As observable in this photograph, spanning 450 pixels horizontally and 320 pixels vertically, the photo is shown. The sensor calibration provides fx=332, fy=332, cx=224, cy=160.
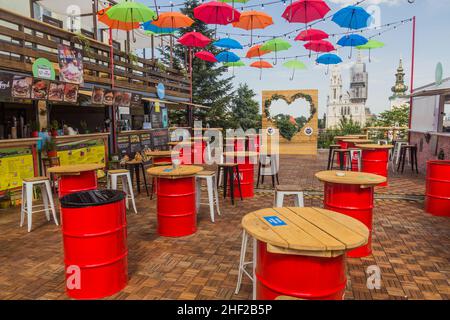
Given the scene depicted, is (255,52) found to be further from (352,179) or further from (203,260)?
(203,260)

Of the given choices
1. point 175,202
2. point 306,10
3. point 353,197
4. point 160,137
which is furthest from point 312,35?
point 175,202

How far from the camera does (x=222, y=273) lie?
3682mm

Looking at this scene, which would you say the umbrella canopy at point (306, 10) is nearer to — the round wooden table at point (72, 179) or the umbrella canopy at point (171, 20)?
the umbrella canopy at point (171, 20)

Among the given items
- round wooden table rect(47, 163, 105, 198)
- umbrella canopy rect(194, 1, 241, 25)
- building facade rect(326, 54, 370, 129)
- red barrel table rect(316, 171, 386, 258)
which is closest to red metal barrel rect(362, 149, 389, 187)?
red barrel table rect(316, 171, 386, 258)

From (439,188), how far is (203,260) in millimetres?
4498

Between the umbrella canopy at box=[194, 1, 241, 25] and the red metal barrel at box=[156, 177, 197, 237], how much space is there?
6.11 m

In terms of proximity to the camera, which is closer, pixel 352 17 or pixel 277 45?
pixel 352 17

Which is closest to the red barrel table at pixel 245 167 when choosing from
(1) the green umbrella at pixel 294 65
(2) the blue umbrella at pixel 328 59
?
(1) the green umbrella at pixel 294 65

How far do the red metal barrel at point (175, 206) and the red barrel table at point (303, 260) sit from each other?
256 cm

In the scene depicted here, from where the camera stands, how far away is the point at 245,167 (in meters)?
7.28

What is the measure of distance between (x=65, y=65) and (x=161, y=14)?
12.1 feet

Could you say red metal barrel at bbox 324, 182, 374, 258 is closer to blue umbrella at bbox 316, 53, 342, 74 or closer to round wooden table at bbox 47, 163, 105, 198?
round wooden table at bbox 47, 163, 105, 198

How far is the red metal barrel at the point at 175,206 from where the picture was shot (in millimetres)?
4750

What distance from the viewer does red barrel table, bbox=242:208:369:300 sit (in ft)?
6.52
